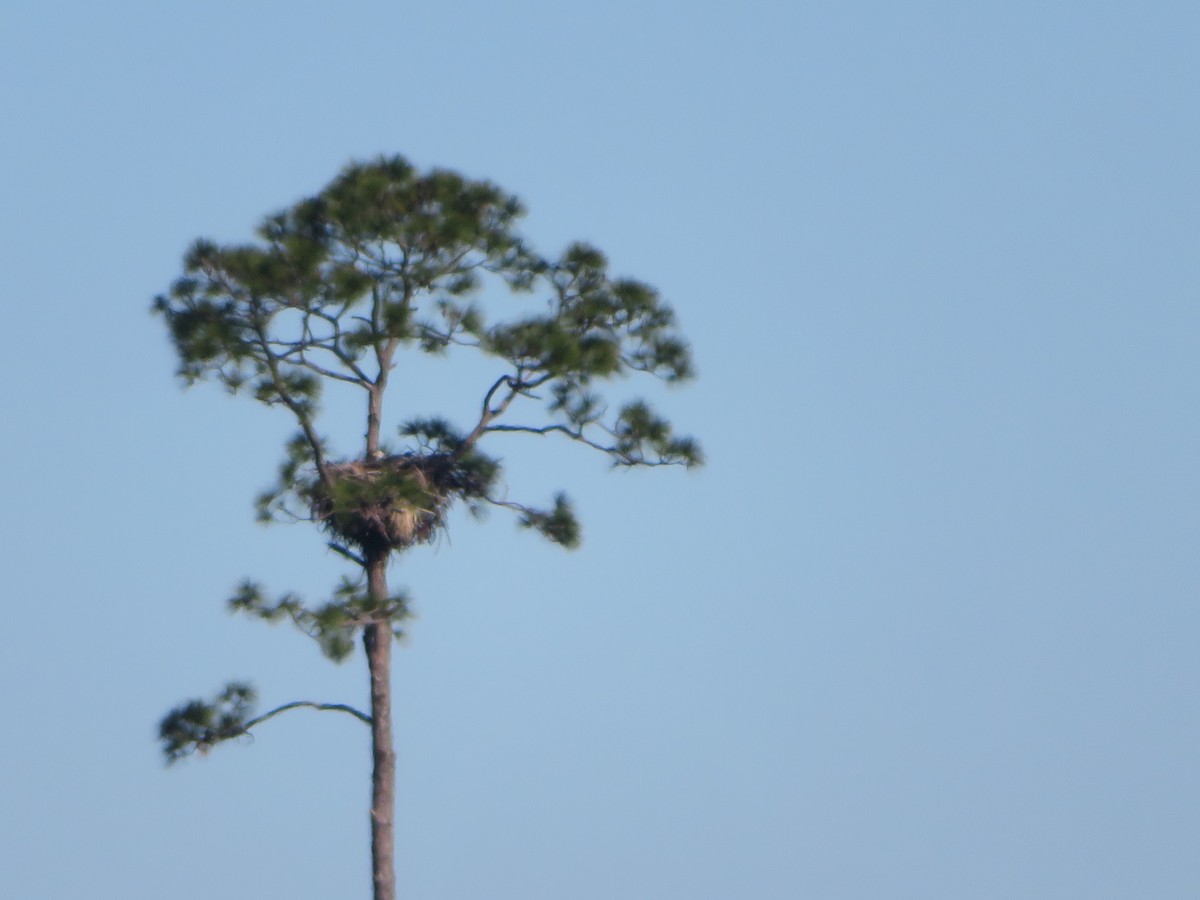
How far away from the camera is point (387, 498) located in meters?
16.8

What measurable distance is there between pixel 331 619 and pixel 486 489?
5.89ft

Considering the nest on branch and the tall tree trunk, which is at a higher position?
the nest on branch

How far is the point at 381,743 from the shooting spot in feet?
55.7

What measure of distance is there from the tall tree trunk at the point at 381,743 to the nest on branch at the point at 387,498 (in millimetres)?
318

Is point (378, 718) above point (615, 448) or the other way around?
the other way around

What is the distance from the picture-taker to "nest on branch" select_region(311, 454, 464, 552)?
1675cm

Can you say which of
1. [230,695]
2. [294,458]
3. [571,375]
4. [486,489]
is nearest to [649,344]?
[571,375]

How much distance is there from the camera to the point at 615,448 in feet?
57.2

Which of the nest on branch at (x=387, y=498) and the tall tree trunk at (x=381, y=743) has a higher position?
the nest on branch at (x=387, y=498)

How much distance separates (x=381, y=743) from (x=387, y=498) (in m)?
1.86

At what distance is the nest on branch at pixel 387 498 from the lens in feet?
55.0

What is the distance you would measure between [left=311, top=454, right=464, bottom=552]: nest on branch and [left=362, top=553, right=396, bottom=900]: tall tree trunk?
0.32m

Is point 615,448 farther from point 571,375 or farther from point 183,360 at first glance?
point 183,360

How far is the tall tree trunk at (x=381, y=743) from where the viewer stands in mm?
16688
